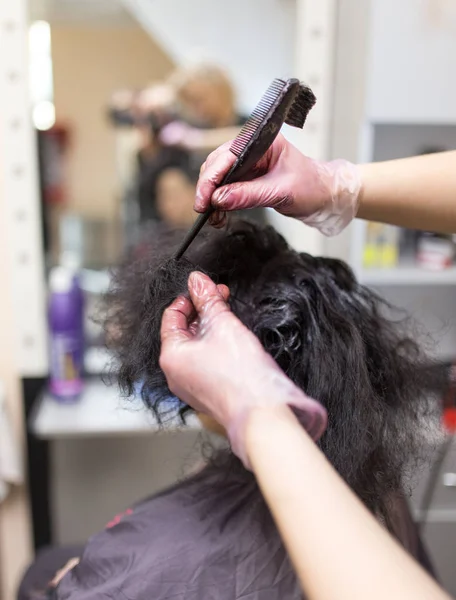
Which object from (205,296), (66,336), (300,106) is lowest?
(66,336)

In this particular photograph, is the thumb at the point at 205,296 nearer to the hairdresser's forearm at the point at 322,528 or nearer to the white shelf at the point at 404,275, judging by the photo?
the hairdresser's forearm at the point at 322,528

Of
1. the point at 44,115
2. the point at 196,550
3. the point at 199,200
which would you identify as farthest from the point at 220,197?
the point at 44,115

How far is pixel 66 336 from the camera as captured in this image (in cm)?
152

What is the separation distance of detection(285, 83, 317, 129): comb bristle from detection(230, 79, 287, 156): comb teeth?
0.04m

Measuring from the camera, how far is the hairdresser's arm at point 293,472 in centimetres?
42

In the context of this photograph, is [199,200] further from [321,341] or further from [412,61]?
[412,61]

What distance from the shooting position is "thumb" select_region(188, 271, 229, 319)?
1.95 ft

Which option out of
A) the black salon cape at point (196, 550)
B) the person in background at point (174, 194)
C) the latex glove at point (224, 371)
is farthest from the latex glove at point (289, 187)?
the person in background at point (174, 194)

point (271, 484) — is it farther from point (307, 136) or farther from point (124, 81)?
point (124, 81)

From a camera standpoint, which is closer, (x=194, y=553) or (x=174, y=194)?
(x=194, y=553)

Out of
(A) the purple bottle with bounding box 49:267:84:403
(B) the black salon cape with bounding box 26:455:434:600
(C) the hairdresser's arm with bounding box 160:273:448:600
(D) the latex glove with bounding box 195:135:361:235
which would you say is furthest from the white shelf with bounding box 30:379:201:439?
(C) the hairdresser's arm with bounding box 160:273:448:600

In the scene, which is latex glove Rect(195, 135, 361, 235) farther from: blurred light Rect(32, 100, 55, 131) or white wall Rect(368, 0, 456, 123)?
blurred light Rect(32, 100, 55, 131)

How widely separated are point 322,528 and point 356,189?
1.67 ft

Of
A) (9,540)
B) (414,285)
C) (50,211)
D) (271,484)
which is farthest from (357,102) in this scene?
(9,540)
